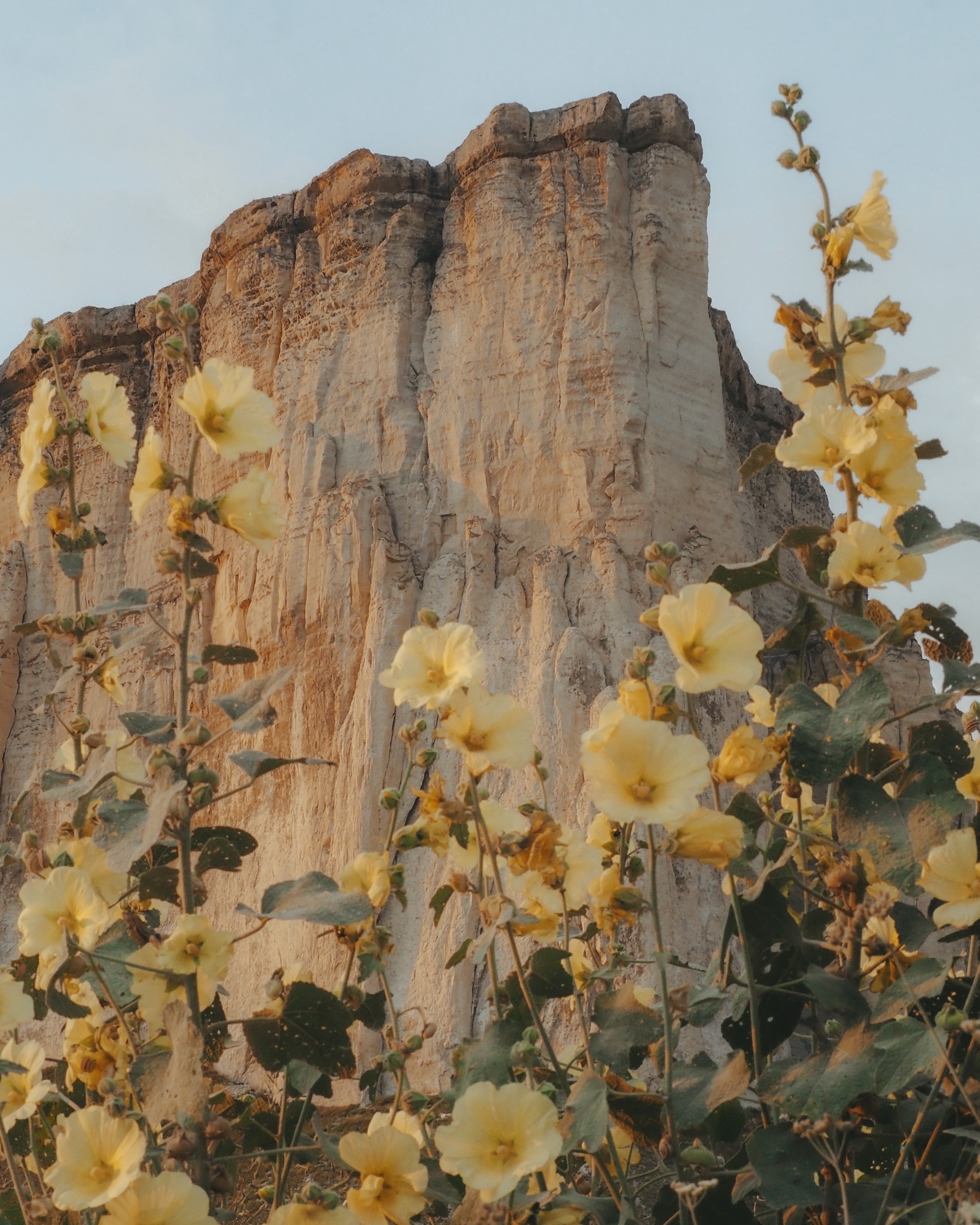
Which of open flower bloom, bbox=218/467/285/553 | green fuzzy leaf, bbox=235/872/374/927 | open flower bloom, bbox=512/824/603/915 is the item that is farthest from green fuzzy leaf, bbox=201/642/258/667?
open flower bloom, bbox=512/824/603/915

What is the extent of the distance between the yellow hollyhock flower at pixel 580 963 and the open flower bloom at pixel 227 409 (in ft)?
1.91

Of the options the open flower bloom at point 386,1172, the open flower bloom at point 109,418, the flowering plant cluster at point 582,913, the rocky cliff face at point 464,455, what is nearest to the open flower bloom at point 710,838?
the flowering plant cluster at point 582,913

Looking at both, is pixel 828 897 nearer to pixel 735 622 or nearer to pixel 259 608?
pixel 735 622

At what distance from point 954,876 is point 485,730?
0.40m

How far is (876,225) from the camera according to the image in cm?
132

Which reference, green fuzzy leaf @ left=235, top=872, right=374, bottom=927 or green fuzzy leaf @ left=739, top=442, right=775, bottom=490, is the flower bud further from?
green fuzzy leaf @ left=739, top=442, right=775, bottom=490

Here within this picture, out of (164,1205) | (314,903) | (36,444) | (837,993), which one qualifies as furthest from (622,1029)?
(36,444)

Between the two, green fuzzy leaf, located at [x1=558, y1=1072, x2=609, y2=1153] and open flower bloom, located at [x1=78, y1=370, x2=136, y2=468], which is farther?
open flower bloom, located at [x1=78, y1=370, x2=136, y2=468]

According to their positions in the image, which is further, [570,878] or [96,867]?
[570,878]

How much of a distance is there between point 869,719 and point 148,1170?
670 mm

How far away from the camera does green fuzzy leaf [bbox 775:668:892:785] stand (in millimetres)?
1057

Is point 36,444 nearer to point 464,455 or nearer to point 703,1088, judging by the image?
point 703,1088

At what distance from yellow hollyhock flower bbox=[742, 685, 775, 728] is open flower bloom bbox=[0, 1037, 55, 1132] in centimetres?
77

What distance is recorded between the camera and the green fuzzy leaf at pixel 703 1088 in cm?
108
